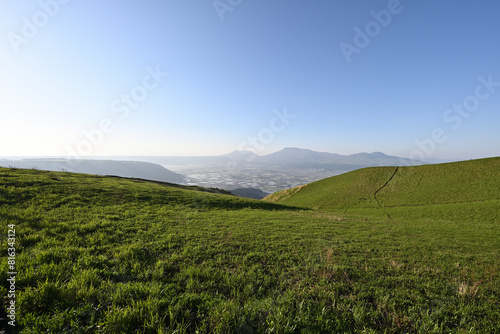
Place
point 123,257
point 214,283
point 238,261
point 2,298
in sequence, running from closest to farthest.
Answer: point 2,298, point 214,283, point 123,257, point 238,261

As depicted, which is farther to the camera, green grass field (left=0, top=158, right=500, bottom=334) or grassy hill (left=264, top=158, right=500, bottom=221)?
grassy hill (left=264, top=158, right=500, bottom=221)

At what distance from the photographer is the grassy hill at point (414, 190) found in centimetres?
3350

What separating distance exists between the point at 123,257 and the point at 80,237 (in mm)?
3772

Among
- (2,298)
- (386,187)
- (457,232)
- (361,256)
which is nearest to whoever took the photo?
(2,298)

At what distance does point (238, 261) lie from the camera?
26.9ft

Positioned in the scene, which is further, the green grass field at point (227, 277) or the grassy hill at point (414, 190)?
the grassy hill at point (414, 190)

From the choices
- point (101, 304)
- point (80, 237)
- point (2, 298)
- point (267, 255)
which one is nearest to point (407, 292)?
point (267, 255)

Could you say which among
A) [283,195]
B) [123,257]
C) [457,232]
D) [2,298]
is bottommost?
[283,195]

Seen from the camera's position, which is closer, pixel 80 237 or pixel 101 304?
pixel 101 304

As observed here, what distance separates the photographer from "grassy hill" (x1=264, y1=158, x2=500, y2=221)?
33.5 meters

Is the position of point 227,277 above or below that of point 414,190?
above

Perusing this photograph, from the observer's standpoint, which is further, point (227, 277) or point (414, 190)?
point (414, 190)

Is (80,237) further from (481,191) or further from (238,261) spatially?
(481,191)

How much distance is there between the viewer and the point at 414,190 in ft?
142
